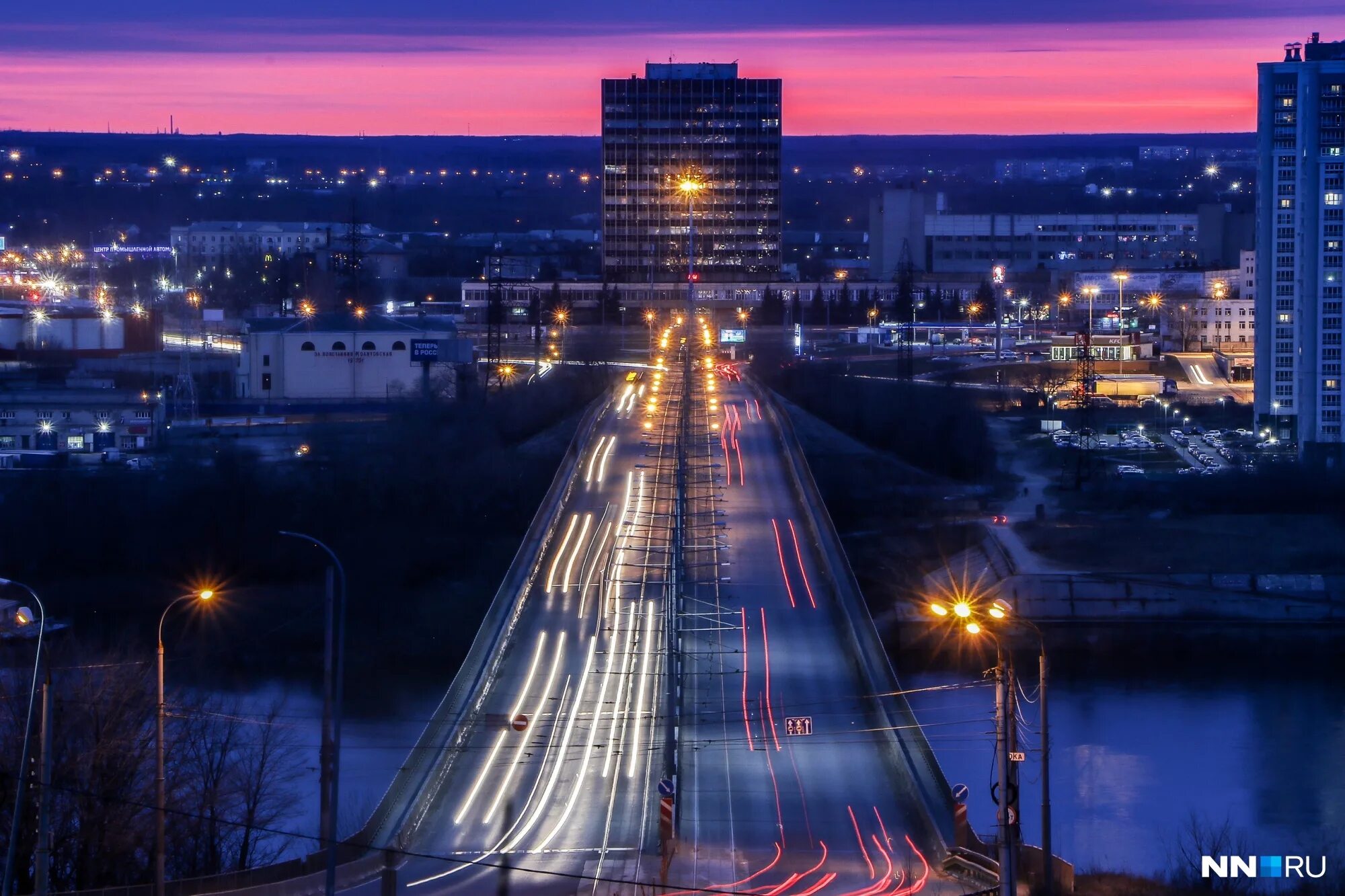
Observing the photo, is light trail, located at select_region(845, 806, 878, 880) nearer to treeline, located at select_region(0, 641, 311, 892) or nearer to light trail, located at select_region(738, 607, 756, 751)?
light trail, located at select_region(738, 607, 756, 751)

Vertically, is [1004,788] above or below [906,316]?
below

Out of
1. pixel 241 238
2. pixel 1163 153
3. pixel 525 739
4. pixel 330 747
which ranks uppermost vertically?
pixel 1163 153

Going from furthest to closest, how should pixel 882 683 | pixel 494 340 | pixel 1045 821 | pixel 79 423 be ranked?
pixel 494 340 < pixel 79 423 < pixel 882 683 < pixel 1045 821

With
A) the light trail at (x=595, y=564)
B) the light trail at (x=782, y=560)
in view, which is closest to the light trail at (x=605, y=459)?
the light trail at (x=595, y=564)

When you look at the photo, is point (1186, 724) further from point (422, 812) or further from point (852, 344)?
point (852, 344)

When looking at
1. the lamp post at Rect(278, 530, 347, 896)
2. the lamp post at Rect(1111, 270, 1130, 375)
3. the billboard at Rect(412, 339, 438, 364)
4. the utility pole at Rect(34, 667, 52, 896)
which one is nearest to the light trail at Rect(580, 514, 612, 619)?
the lamp post at Rect(278, 530, 347, 896)

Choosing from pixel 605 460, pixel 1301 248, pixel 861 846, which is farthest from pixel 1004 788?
pixel 1301 248

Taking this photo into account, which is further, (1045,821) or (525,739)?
(525,739)

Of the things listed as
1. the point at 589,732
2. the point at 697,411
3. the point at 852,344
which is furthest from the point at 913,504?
the point at 852,344

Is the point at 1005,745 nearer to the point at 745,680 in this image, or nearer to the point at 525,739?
the point at 525,739
